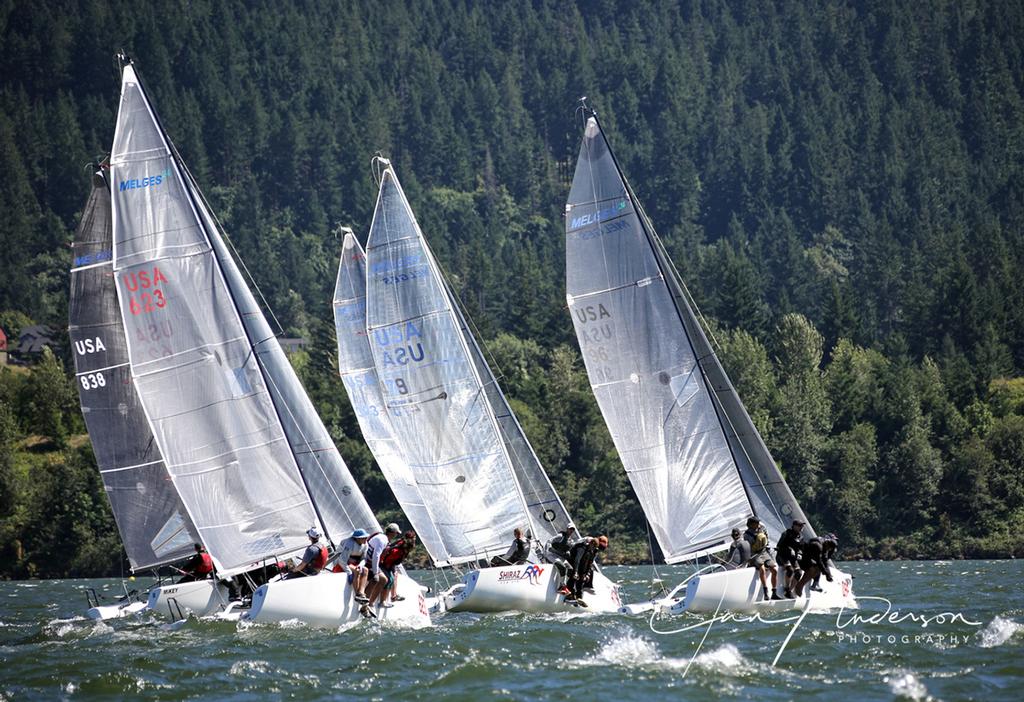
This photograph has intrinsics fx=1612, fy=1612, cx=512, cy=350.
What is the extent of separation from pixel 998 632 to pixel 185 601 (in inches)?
545

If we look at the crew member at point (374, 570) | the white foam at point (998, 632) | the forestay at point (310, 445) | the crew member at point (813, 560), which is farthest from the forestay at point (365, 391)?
the white foam at point (998, 632)

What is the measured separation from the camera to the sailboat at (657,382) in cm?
2891

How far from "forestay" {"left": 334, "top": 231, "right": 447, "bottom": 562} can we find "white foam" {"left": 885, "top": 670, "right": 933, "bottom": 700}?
1244cm

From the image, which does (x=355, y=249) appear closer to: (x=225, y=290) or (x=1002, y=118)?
(x=225, y=290)

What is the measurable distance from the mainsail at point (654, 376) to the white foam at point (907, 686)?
29.1 feet

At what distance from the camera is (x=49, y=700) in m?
20.4

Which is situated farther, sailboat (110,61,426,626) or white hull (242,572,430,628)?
sailboat (110,61,426,626)

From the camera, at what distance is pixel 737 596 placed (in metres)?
26.3

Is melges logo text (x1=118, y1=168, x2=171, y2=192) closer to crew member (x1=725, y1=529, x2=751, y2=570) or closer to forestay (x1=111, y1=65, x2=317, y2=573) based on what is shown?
forestay (x1=111, y1=65, x2=317, y2=573)

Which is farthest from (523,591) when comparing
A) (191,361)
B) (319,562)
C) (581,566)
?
(191,361)

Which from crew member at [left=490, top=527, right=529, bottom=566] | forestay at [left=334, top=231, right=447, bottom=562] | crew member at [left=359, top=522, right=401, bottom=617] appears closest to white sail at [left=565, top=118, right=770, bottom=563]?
crew member at [left=490, top=527, right=529, bottom=566]

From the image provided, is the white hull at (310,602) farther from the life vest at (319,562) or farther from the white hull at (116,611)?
the white hull at (116,611)

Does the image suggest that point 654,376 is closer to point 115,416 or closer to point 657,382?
point 657,382

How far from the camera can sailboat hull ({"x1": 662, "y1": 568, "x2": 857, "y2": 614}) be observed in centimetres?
2630
